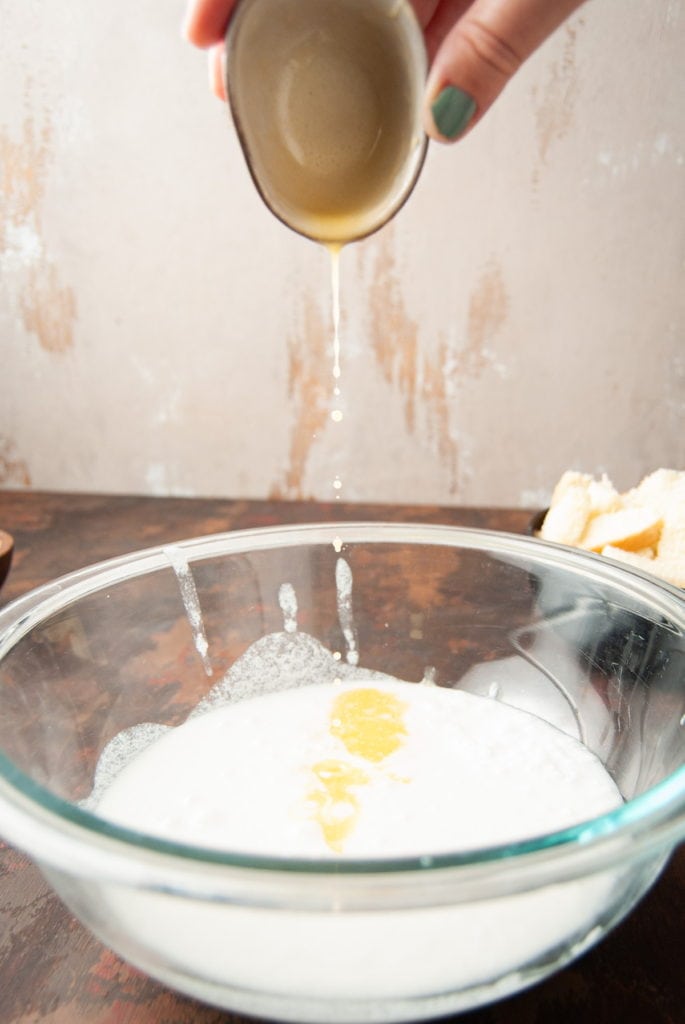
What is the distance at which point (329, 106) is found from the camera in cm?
68

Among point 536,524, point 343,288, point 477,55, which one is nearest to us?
point 477,55

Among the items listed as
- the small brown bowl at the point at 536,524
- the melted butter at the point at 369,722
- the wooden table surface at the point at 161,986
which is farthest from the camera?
the small brown bowl at the point at 536,524

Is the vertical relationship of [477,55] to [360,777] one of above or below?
above

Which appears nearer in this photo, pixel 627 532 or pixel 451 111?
pixel 451 111

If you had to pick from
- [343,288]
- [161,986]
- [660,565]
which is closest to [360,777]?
[161,986]

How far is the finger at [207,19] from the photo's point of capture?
0.76 m

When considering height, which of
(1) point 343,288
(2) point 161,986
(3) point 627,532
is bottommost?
(2) point 161,986

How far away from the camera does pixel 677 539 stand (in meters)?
0.91

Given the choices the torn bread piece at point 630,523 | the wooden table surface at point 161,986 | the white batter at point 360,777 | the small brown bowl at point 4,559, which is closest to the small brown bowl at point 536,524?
the torn bread piece at point 630,523

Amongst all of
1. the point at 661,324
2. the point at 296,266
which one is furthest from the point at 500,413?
the point at 296,266

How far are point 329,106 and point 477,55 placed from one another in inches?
4.9

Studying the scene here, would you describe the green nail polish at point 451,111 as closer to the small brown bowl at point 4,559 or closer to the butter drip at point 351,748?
the butter drip at point 351,748

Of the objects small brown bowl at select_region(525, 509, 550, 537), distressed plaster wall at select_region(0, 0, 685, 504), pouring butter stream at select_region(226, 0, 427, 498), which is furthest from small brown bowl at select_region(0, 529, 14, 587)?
distressed plaster wall at select_region(0, 0, 685, 504)

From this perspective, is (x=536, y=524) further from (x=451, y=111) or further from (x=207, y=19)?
(x=207, y=19)
